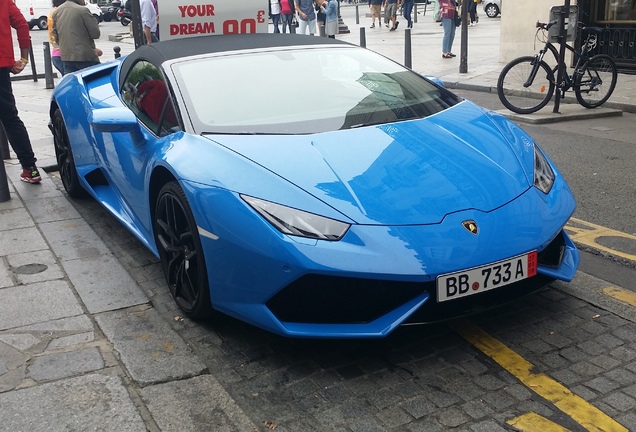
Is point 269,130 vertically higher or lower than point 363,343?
higher

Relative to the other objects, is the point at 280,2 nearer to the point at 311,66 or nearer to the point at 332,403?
the point at 311,66

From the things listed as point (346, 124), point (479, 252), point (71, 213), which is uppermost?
point (346, 124)

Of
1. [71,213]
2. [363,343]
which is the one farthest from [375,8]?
[363,343]

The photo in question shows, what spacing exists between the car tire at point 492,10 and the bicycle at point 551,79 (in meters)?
23.1

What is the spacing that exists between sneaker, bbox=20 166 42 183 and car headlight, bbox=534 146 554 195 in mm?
4454

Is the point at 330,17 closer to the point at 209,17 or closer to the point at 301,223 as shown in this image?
the point at 209,17

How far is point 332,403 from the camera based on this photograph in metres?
3.00

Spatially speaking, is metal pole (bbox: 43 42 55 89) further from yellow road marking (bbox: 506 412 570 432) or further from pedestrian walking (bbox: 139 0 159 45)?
yellow road marking (bbox: 506 412 570 432)

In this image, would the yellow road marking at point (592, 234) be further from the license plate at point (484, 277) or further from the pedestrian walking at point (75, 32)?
the pedestrian walking at point (75, 32)

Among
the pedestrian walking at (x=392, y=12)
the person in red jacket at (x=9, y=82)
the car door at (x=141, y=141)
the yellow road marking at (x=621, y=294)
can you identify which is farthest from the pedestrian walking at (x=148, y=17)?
the pedestrian walking at (x=392, y=12)

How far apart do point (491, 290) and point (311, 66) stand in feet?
6.40

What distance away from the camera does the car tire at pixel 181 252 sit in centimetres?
355

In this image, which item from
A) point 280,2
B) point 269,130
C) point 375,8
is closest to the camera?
point 269,130

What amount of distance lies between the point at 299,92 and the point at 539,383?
204 centimetres
